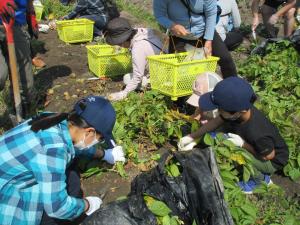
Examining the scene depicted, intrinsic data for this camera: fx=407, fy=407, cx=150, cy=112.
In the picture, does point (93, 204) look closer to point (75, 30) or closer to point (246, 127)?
point (246, 127)

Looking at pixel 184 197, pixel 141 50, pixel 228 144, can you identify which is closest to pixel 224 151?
pixel 228 144

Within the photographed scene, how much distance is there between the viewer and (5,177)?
229 centimetres

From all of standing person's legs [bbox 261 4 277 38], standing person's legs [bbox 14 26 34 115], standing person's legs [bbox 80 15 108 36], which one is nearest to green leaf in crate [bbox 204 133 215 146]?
standing person's legs [bbox 14 26 34 115]

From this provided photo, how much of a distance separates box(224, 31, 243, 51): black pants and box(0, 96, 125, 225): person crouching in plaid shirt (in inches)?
178

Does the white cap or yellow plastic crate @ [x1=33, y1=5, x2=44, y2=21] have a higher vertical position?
the white cap

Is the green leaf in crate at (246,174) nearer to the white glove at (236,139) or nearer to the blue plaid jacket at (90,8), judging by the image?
the white glove at (236,139)

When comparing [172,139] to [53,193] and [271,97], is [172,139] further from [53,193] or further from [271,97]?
[53,193]

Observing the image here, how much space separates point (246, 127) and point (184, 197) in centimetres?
83

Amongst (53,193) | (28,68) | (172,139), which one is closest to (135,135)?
(172,139)

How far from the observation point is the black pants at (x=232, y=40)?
6.54m

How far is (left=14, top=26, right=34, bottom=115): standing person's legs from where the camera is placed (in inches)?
157

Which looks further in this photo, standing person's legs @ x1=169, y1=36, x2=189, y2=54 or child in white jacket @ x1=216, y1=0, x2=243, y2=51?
child in white jacket @ x1=216, y1=0, x2=243, y2=51

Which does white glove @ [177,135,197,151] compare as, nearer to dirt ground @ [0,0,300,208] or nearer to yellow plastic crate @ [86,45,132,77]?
dirt ground @ [0,0,300,208]

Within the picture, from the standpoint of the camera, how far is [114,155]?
3.41 metres
